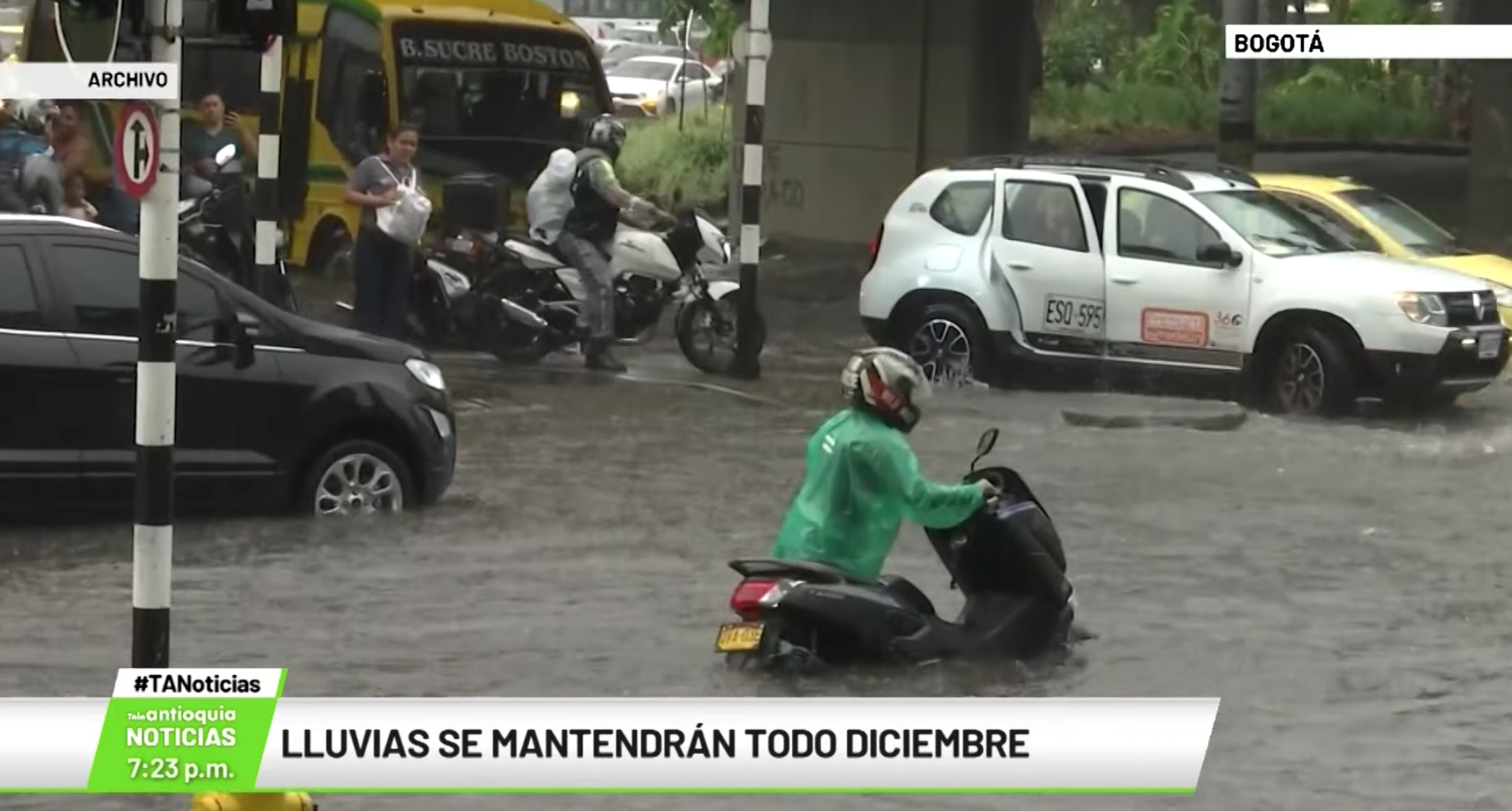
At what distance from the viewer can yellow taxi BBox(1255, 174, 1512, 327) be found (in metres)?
19.8

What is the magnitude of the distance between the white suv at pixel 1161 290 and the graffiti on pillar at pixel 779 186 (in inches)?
454

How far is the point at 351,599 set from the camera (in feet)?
38.1

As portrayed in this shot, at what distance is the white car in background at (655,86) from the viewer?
49.8 m

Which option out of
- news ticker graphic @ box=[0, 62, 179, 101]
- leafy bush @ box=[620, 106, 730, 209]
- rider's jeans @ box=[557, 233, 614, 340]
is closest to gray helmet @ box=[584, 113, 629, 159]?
rider's jeans @ box=[557, 233, 614, 340]

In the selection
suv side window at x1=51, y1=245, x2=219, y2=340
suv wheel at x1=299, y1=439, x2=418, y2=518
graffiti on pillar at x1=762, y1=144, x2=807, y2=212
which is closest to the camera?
suv side window at x1=51, y1=245, x2=219, y2=340

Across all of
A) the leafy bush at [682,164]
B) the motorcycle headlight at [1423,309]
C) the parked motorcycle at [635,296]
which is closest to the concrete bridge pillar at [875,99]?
the leafy bush at [682,164]

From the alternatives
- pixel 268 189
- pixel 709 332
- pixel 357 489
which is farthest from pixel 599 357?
pixel 357 489

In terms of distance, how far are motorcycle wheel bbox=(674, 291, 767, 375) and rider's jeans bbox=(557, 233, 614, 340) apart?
565mm

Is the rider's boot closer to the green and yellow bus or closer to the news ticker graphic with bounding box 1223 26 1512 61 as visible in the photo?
the green and yellow bus

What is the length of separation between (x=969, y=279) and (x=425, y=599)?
8509 millimetres

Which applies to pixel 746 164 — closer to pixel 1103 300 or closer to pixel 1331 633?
pixel 1103 300

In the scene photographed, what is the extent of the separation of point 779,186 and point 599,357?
12.3 meters

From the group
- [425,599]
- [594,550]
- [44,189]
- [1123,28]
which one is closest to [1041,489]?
[594,550]

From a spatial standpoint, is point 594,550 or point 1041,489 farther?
point 1041,489
